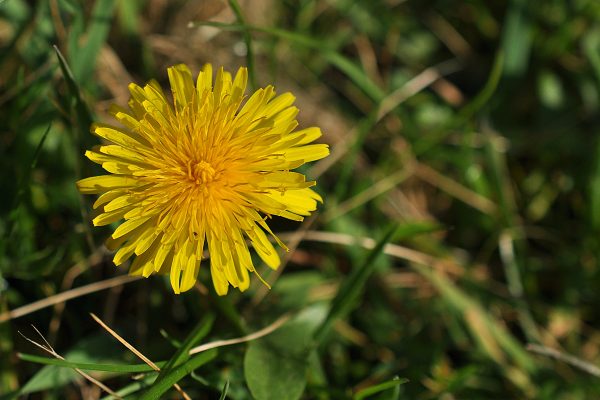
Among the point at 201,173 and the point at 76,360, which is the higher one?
the point at 201,173

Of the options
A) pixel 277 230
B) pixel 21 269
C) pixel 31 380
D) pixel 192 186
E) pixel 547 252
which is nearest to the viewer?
pixel 192 186

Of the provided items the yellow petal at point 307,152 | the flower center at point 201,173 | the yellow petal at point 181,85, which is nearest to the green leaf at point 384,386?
the yellow petal at point 307,152

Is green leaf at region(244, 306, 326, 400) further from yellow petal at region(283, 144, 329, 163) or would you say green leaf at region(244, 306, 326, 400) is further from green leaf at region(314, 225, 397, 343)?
yellow petal at region(283, 144, 329, 163)

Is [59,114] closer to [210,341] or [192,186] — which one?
[192,186]

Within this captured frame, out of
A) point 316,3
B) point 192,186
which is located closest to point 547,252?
point 316,3

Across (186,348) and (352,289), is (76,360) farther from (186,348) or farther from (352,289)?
(352,289)

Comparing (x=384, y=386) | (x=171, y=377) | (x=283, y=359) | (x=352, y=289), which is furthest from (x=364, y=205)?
(x=171, y=377)

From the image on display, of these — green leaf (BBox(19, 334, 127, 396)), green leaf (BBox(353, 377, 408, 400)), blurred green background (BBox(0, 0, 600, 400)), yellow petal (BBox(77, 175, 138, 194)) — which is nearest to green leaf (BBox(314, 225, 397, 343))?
blurred green background (BBox(0, 0, 600, 400))
